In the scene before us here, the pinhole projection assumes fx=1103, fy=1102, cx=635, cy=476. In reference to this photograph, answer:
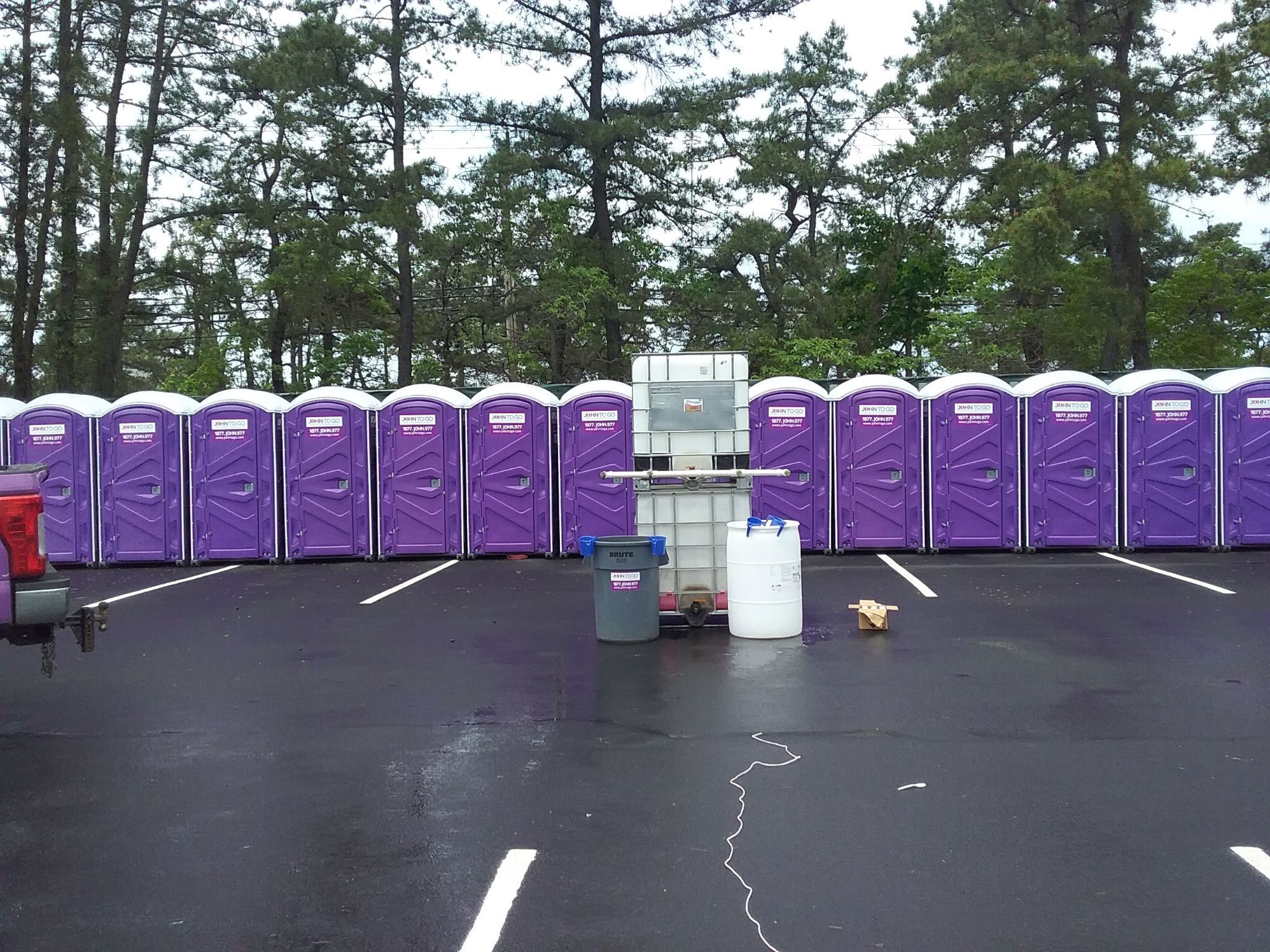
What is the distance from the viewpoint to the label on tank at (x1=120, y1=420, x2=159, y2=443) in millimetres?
15102

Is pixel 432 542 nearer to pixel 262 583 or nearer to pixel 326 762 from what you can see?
pixel 262 583

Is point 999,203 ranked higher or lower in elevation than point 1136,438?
higher

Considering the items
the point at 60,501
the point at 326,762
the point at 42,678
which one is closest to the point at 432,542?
the point at 60,501

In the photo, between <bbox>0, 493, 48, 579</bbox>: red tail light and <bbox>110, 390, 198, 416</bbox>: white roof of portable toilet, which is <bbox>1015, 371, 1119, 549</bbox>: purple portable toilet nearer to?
<bbox>110, 390, 198, 416</bbox>: white roof of portable toilet

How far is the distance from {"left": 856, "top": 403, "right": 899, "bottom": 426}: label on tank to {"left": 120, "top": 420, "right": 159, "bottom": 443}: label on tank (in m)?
9.67

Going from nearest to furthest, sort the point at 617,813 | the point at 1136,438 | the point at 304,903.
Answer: the point at 304,903, the point at 617,813, the point at 1136,438

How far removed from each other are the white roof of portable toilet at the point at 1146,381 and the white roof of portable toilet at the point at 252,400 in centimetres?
1128

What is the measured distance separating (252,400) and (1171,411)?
12.4 metres

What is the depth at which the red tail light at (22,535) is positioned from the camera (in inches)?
239

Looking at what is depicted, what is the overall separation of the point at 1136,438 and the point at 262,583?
37.3 ft

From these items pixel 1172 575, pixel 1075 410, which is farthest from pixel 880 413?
pixel 1172 575

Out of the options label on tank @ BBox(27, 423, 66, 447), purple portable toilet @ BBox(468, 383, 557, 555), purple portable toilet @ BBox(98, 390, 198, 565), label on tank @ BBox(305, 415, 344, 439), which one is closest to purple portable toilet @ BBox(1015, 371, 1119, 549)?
purple portable toilet @ BBox(468, 383, 557, 555)

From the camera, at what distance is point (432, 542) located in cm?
1523

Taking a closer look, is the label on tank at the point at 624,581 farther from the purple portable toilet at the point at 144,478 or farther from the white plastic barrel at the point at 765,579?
the purple portable toilet at the point at 144,478
